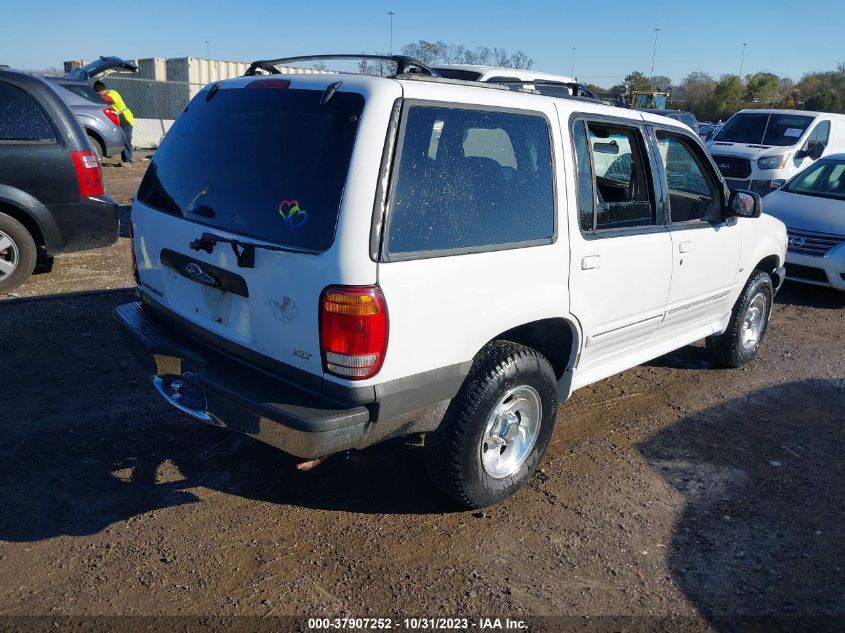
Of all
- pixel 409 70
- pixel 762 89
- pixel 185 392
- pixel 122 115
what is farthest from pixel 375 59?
pixel 762 89

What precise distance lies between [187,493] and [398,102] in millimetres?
2200

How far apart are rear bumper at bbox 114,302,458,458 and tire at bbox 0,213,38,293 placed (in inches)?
144

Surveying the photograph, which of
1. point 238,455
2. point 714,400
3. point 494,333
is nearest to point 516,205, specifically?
point 494,333

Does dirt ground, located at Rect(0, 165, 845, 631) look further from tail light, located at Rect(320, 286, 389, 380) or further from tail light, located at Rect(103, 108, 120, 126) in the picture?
tail light, located at Rect(103, 108, 120, 126)

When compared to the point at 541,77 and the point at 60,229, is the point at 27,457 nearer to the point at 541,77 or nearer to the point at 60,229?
the point at 60,229

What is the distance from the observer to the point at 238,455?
13.1ft

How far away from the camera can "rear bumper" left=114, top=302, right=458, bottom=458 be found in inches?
111

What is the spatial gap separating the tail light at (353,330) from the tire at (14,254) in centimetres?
483

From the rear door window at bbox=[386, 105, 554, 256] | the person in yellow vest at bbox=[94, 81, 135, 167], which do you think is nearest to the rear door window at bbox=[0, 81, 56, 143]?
the rear door window at bbox=[386, 105, 554, 256]

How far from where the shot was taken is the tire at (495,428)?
3.26 metres

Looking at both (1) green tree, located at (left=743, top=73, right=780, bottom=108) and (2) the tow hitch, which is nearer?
(2) the tow hitch

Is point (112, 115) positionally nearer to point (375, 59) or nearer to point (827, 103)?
point (375, 59)

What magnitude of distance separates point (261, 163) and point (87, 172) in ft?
Result: 13.8

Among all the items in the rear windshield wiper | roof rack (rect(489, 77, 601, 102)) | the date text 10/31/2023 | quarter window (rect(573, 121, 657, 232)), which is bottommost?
the date text 10/31/2023
